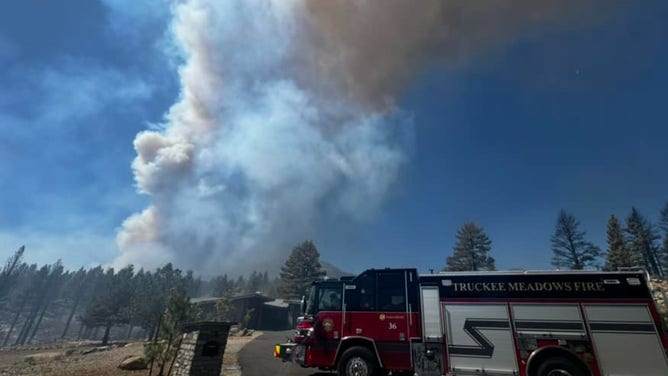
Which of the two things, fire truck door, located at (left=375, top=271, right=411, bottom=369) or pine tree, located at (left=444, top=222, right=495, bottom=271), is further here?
pine tree, located at (left=444, top=222, right=495, bottom=271)

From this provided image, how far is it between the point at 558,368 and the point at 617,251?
54.2 m

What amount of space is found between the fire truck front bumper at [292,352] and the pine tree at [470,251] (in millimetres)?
47765

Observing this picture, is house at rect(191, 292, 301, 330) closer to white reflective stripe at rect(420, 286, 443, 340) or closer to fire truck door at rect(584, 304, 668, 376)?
white reflective stripe at rect(420, 286, 443, 340)

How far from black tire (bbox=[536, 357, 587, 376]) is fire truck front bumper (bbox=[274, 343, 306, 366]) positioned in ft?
24.7

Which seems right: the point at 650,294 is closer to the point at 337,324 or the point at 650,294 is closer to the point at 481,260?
the point at 337,324

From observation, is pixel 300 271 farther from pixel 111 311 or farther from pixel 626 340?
pixel 626 340

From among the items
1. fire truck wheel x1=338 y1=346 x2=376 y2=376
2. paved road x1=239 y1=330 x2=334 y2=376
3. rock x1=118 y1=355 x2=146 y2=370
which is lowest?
rock x1=118 y1=355 x2=146 y2=370

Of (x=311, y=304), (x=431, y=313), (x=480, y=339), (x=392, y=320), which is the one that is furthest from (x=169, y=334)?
(x=480, y=339)

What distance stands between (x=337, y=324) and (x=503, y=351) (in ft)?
17.7

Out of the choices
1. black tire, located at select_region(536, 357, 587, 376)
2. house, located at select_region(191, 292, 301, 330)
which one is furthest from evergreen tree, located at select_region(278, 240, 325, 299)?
black tire, located at select_region(536, 357, 587, 376)

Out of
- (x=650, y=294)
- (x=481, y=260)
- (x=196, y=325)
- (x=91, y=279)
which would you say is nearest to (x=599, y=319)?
(x=650, y=294)

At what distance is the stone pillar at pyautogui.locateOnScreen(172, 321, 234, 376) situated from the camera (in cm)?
1166

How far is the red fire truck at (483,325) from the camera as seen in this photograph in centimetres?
869

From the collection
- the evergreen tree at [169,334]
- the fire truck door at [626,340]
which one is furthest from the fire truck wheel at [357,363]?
the evergreen tree at [169,334]
